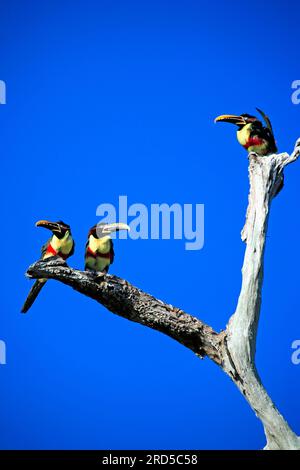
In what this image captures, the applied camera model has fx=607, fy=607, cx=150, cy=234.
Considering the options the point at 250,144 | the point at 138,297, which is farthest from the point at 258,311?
the point at 250,144

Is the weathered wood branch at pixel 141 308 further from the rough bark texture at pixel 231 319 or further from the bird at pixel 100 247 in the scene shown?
the bird at pixel 100 247

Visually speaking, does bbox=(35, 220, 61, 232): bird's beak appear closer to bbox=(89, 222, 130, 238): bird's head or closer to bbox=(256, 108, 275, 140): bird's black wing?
bbox=(89, 222, 130, 238): bird's head

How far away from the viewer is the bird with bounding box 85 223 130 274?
9836mm

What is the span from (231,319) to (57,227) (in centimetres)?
326

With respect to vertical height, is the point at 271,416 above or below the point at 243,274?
below

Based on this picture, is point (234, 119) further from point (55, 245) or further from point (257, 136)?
point (55, 245)

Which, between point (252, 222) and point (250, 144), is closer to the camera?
point (252, 222)

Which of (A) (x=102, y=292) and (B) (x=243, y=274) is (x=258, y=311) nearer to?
(B) (x=243, y=274)

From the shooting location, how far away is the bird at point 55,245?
9906 millimetres

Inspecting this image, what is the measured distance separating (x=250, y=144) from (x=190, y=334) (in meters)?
3.76

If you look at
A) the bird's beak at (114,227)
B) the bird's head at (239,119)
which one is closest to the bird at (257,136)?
the bird's head at (239,119)

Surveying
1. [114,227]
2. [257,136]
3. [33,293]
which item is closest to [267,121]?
[257,136]
